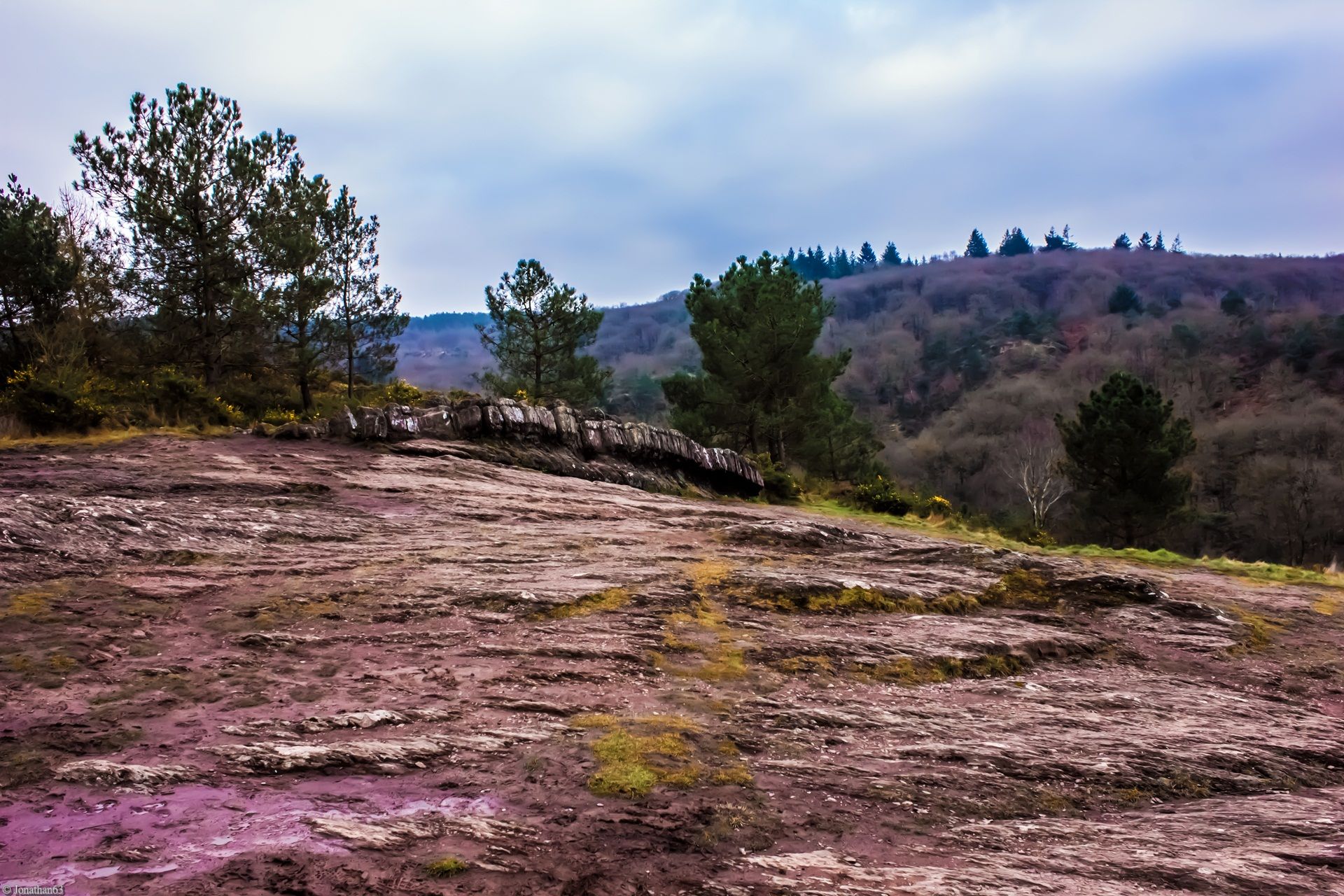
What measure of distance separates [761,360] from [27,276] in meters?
20.7

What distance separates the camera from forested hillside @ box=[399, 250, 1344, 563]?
46062 millimetres

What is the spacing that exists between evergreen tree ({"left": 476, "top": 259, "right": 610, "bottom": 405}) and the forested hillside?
16535 millimetres

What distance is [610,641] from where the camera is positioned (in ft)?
18.8

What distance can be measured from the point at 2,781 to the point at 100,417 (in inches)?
485

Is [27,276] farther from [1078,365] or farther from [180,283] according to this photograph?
[1078,365]

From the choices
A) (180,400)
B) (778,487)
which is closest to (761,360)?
(778,487)

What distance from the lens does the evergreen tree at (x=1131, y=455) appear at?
28.5 m

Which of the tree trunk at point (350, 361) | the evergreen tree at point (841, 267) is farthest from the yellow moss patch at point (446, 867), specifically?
the evergreen tree at point (841, 267)

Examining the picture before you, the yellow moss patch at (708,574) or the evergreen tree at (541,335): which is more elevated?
the evergreen tree at (541,335)

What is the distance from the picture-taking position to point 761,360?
87.1ft

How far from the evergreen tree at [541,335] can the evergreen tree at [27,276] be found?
12.8 meters

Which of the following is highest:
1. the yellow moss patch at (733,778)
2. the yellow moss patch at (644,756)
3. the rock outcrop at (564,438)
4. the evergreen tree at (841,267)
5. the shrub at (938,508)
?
the evergreen tree at (841,267)

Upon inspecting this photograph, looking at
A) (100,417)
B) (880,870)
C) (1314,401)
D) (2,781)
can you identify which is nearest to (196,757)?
(2,781)

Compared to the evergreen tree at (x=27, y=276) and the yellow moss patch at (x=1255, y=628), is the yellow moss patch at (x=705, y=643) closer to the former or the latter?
the yellow moss patch at (x=1255, y=628)
